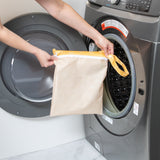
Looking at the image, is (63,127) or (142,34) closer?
(142,34)

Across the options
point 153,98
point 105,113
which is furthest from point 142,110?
point 105,113

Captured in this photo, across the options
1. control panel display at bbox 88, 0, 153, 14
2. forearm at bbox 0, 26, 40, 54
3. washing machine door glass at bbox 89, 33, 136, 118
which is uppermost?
control panel display at bbox 88, 0, 153, 14

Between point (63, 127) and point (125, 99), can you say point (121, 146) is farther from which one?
point (63, 127)

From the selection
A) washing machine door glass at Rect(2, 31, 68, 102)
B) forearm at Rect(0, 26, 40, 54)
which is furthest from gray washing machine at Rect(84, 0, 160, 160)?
forearm at Rect(0, 26, 40, 54)

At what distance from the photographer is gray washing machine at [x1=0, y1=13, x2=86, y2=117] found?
1240 millimetres

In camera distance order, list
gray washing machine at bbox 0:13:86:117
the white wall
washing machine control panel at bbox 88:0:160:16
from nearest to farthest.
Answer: washing machine control panel at bbox 88:0:160:16
gray washing machine at bbox 0:13:86:117
the white wall

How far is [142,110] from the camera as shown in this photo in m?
0.96

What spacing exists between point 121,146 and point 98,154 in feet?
1.06

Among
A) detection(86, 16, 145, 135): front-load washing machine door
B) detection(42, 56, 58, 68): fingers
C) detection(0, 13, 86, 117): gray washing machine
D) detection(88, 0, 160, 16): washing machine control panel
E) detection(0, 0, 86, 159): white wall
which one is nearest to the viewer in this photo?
detection(88, 0, 160, 16): washing machine control panel

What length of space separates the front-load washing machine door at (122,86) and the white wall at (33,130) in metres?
0.29

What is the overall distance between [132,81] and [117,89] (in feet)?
0.78

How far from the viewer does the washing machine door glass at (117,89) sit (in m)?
→ 1.09

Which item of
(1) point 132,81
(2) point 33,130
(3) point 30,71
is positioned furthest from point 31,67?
(1) point 132,81

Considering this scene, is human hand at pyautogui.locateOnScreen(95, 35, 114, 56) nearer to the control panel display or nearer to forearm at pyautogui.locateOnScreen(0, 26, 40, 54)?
the control panel display
